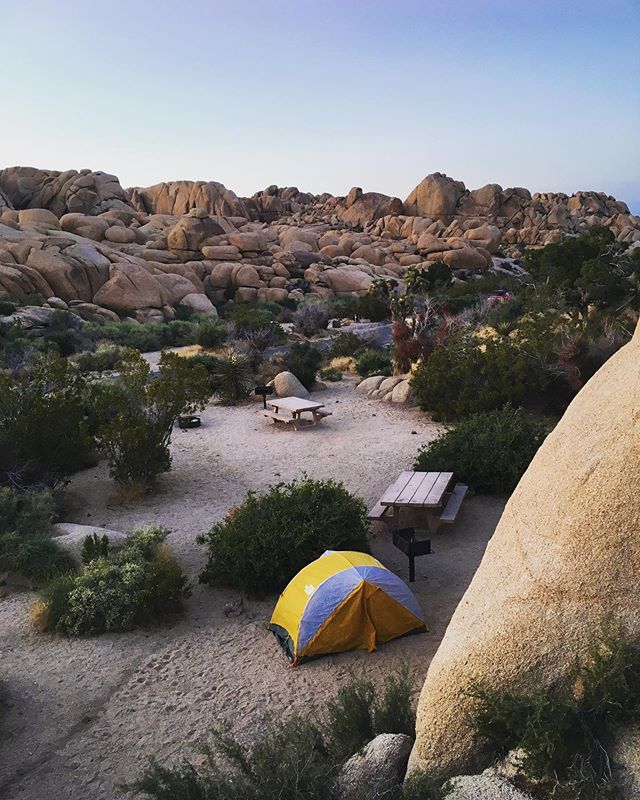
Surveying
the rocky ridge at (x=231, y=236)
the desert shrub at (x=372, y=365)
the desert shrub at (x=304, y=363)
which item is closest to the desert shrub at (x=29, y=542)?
the desert shrub at (x=304, y=363)

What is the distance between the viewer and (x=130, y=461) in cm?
1159

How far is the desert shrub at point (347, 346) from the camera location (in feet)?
78.5

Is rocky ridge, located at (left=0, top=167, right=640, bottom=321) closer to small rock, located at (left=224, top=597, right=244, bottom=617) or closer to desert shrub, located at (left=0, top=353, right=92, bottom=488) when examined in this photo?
desert shrub, located at (left=0, top=353, right=92, bottom=488)

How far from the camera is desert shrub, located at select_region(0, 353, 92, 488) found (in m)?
11.4

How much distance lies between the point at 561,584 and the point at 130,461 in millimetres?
9096

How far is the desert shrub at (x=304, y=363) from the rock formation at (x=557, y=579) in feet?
52.0

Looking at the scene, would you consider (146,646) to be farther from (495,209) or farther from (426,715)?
(495,209)

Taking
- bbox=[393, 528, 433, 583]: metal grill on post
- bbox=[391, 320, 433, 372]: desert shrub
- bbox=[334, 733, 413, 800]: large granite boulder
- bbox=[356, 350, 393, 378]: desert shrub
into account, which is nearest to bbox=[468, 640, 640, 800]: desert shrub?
bbox=[334, 733, 413, 800]: large granite boulder

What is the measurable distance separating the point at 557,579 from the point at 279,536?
15.8 ft

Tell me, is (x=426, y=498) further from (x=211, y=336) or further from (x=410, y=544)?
(x=211, y=336)

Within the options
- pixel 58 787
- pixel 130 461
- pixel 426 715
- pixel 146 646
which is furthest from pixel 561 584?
pixel 130 461

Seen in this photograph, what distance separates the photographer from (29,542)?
8.70 metres

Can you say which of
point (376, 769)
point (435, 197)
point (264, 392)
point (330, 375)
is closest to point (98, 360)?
point (264, 392)

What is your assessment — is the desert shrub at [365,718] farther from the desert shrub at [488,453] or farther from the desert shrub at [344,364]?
the desert shrub at [344,364]
